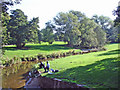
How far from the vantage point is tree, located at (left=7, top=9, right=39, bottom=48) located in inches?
1682

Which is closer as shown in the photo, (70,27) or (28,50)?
(28,50)

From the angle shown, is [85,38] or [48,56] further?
[85,38]

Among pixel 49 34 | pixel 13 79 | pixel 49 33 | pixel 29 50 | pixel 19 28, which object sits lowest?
pixel 13 79

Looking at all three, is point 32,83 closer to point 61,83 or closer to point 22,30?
point 61,83

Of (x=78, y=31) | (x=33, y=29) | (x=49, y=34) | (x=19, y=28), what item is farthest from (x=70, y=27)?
(x=19, y=28)

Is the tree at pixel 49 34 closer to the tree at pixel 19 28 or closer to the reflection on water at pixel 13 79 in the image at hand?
the tree at pixel 19 28

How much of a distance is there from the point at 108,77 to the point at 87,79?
1.68 metres

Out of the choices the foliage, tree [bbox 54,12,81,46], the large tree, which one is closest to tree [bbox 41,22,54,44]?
the large tree

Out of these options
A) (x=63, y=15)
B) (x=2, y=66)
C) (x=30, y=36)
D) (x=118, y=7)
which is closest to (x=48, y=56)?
(x=2, y=66)

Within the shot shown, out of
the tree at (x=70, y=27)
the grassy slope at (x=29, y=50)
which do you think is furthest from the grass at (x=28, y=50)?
the tree at (x=70, y=27)

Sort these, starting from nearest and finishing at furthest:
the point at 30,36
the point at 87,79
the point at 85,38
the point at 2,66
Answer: the point at 87,79 < the point at 2,66 < the point at 30,36 < the point at 85,38

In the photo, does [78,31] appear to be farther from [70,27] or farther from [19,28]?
[19,28]

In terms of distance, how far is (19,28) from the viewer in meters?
44.0

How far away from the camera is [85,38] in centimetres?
5238
